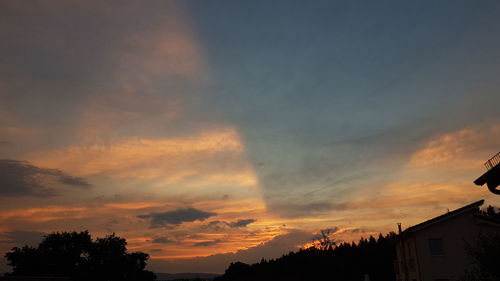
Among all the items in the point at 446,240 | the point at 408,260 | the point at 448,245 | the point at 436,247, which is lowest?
the point at 408,260

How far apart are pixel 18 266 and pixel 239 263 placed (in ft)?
211

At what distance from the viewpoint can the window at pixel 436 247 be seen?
4000 centimetres

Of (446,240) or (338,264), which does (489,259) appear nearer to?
(446,240)

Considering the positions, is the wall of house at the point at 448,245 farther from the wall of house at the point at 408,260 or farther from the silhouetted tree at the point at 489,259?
the silhouetted tree at the point at 489,259

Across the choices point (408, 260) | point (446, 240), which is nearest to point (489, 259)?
point (446, 240)

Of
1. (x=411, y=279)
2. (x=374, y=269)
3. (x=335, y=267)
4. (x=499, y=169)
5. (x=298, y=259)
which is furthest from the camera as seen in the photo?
(x=298, y=259)

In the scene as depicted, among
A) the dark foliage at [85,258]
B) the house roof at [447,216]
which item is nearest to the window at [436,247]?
the house roof at [447,216]

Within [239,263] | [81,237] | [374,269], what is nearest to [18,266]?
[81,237]

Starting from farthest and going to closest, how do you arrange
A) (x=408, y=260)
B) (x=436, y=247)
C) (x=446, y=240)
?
(x=408, y=260) → (x=436, y=247) → (x=446, y=240)

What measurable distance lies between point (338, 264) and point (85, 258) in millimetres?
57164

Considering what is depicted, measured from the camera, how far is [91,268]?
76562 mm

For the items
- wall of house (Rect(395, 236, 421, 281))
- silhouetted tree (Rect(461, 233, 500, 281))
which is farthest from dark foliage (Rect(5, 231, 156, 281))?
silhouetted tree (Rect(461, 233, 500, 281))

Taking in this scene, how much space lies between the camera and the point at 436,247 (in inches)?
1583

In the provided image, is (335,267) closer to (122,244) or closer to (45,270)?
(122,244)
